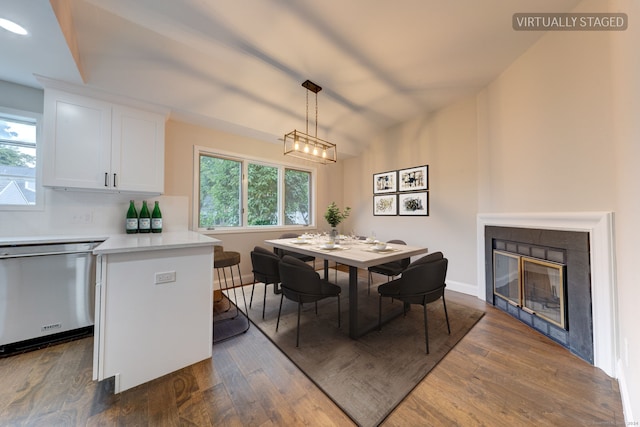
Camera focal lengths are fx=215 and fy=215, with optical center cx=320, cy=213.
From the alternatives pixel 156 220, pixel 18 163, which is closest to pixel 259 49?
pixel 156 220

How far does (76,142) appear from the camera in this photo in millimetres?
2133

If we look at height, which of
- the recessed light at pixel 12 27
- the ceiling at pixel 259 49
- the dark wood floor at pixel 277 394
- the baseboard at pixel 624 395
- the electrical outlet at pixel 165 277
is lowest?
the dark wood floor at pixel 277 394

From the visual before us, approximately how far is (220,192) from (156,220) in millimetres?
1001

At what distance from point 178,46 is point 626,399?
14.3 ft

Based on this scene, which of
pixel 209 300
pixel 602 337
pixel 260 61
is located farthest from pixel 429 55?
pixel 209 300

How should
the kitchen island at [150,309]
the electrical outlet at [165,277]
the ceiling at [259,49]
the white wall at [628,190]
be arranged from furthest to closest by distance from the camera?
1. the ceiling at [259,49]
2. the electrical outlet at [165,277]
3. the kitchen island at [150,309]
4. the white wall at [628,190]

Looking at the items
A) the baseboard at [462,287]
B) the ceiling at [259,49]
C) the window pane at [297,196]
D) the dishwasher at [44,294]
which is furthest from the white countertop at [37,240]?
the baseboard at [462,287]

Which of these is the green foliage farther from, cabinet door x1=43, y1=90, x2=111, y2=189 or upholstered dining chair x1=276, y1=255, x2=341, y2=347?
upholstered dining chair x1=276, y1=255, x2=341, y2=347

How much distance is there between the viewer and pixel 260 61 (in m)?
2.39

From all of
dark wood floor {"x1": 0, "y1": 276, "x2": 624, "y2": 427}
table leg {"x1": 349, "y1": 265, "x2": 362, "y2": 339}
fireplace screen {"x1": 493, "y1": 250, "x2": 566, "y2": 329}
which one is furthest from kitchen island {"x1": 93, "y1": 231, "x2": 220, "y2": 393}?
fireplace screen {"x1": 493, "y1": 250, "x2": 566, "y2": 329}

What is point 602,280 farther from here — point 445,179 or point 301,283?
Answer: point 301,283

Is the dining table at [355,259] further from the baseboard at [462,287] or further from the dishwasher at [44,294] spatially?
the dishwasher at [44,294]

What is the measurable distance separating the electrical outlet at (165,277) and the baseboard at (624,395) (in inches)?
109

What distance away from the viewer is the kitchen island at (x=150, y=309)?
136 cm
